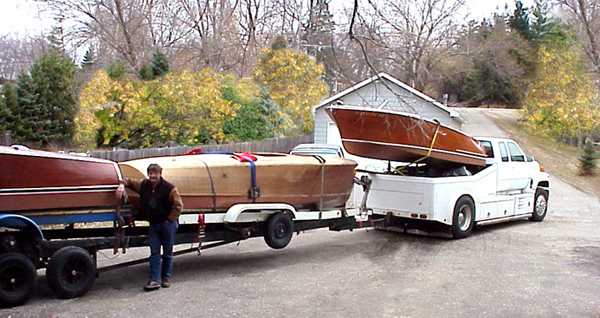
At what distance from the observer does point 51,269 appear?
22.5 feet

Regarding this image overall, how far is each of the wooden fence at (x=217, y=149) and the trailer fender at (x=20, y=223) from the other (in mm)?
9986

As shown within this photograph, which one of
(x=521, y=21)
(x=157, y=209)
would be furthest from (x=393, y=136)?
(x=521, y=21)

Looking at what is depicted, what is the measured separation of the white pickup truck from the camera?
439 inches

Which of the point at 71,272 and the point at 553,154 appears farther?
the point at 553,154

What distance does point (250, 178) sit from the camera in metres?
8.62

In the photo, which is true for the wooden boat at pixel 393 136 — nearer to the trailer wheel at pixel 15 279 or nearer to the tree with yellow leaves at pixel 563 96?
the trailer wheel at pixel 15 279

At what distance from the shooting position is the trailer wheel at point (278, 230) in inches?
345

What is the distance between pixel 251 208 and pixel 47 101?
14831 mm

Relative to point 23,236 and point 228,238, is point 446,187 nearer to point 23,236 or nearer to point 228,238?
point 228,238

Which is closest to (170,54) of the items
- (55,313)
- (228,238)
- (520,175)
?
(520,175)

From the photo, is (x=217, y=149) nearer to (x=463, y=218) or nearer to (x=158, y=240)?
(x=463, y=218)

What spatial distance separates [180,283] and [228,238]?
3.28 ft

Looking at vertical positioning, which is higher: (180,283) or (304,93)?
(304,93)

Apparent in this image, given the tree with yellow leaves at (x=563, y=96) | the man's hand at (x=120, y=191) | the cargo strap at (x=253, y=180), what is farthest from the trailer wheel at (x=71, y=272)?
the tree with yellow leaves at (x=563, y=96)
